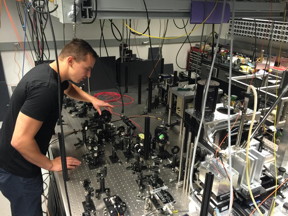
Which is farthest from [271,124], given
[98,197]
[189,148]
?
[98,197]

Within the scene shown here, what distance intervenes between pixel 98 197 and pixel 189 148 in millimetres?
475

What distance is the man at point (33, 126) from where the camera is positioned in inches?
40.9

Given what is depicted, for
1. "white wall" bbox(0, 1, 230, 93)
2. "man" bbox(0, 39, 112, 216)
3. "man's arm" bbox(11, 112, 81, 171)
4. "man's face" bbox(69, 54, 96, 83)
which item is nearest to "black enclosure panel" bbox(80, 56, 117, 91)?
"white wall" bbox(0, 1, 230, 93)

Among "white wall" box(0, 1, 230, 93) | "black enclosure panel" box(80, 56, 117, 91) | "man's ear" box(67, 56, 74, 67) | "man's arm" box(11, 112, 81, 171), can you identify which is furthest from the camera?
"white wall" box(0, 1, 230, 93)

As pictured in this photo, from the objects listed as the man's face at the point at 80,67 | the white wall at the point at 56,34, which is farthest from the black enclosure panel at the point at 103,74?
the man's face at the point at 80,67

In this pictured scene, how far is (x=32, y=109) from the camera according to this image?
3.32 ft

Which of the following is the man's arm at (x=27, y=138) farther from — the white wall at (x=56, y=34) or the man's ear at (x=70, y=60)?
the white wall at (x=56, y=34)

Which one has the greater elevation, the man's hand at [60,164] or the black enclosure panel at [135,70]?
the black enclosure panel at [135,70]

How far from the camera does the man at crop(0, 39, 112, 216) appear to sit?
1039 millimetres

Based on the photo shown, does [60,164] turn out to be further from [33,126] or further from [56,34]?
[56,34]

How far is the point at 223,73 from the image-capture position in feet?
9.15

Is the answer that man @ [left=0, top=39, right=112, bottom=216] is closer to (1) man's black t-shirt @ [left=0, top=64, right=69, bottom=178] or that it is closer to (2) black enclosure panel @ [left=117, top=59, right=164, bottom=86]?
(1) man's black t-shirt @ [left=0, top=64, right=69, bottom=178]

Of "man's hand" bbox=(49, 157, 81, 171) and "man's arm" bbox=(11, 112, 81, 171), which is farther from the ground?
"man's arm" bbox=(11, 112, 81, 171)

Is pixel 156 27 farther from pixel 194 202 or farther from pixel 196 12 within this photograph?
pixel 194 202
